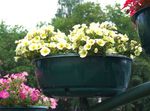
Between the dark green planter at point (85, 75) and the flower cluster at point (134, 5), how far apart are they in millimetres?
205

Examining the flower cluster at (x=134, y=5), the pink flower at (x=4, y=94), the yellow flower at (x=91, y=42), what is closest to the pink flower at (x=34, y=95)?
the pink flower at (x=4, y=94)

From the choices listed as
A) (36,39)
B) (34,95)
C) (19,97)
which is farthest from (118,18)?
(36,39)

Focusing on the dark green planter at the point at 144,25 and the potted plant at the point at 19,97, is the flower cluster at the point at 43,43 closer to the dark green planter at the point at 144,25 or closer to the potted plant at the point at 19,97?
the dark green planter at the point at 144,25

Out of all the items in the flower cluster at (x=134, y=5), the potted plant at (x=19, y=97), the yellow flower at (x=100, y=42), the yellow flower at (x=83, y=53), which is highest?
the flower cluster at (x=134, y=5)

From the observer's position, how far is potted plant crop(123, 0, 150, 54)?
1.68 metres

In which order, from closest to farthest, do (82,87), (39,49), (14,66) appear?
1. (82,87)
2. (39,49)
3. (14,66)

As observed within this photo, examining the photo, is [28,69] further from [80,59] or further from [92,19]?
[80,59]

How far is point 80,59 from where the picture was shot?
1.84 m

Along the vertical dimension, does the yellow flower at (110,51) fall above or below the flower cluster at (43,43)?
below

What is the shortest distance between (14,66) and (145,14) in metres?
Answer: 30.1

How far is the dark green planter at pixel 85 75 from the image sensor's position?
6.01 ft

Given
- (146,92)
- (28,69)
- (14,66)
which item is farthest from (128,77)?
(14,66)

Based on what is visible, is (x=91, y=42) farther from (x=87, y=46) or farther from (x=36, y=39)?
(x=36, y=39)

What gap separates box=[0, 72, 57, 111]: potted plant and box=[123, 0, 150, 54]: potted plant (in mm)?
1178
